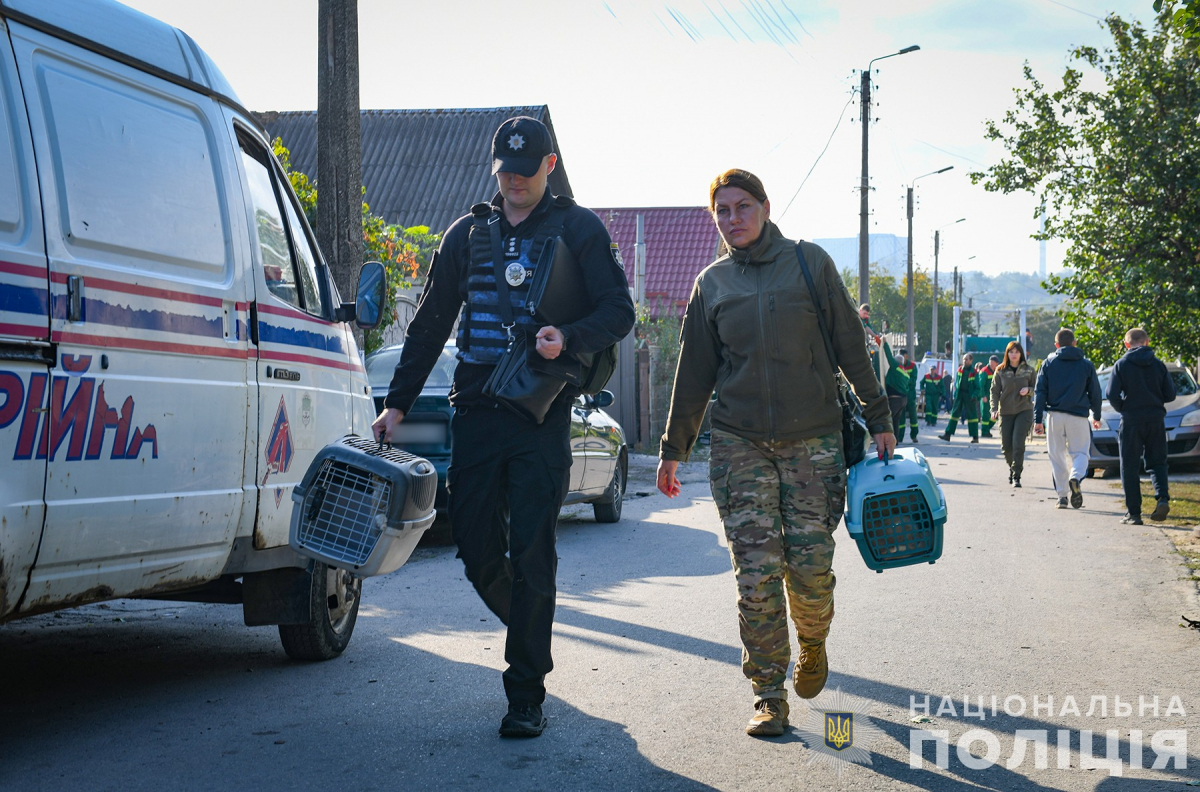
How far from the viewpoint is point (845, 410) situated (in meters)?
4.80

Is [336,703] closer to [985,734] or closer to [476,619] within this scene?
[476,619]

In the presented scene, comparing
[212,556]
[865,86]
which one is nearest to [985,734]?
[212,556]

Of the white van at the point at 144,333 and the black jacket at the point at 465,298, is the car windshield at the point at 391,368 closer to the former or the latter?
the white van at the point at 144,333

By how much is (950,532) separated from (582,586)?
4.35 m

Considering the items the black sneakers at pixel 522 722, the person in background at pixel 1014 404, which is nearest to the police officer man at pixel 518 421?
the black sneakers at pixel 522 722

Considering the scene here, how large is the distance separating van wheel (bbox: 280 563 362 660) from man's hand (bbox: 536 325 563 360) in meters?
1.77

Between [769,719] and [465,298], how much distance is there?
1.96 metres

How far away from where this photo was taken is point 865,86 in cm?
2959

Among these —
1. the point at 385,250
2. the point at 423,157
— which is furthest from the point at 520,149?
the point at 423,157

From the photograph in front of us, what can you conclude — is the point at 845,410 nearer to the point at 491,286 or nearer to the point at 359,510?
the point at 491,286

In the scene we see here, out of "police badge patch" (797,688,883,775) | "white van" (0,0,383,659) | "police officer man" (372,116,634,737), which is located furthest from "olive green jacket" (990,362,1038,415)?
"police officer man" (372,116,634,737)

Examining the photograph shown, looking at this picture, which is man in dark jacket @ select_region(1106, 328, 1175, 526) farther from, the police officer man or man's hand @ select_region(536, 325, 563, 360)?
man's hand @ select_region(536, 325, 563, 360)

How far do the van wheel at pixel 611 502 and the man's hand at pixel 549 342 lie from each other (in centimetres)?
726

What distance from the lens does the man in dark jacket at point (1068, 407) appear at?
13312 millimetres
